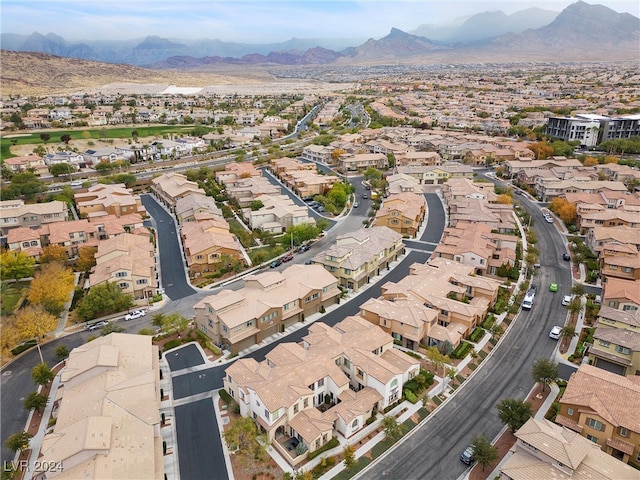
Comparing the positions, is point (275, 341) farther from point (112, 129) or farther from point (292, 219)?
point (112, 129)

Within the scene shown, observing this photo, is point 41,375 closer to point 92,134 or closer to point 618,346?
point 618,346

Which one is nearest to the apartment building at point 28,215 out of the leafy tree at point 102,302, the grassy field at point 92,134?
the leafy tree at point 102,302

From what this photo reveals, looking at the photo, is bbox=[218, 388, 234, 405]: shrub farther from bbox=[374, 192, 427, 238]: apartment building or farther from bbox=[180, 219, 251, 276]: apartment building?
bbox=[374, 192, 427, 238]: apartment building

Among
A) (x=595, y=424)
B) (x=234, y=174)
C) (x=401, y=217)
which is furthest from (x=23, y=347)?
(x=234, y=174)

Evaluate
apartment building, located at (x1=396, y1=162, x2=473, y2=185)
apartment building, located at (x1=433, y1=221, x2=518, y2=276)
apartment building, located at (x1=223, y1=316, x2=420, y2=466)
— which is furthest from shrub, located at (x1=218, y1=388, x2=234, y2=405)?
apartment building, located at (x1=396, y1=162, x2=473, y2=185)

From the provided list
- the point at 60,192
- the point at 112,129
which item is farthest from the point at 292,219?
the point at 112,129
